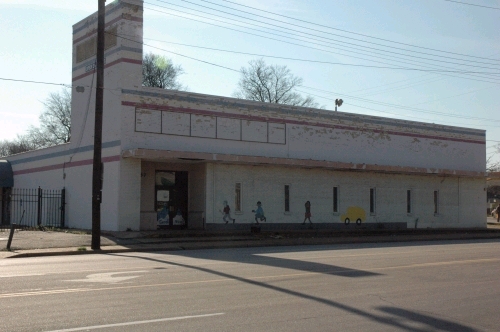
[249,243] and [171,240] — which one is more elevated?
[171,240]

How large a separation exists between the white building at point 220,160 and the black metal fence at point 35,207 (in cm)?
64

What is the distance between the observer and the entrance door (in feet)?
107

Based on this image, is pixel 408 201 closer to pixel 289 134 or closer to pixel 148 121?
pixel 289 134

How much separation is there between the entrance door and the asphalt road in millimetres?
14560

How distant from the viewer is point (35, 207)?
123 feet

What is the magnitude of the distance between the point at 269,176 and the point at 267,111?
3580mm

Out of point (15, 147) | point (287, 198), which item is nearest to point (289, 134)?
point (287, 198)

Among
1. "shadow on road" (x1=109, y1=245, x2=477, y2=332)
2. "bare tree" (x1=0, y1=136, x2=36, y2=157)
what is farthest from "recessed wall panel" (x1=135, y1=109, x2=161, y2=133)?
"bare tree" (x1=0, y1=136, x2=36, y2=157)

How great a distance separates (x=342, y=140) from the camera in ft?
123

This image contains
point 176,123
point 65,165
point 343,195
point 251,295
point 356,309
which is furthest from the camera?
point 343,195

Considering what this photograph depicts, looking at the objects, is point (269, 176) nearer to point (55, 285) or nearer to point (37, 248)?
point (37, 248)

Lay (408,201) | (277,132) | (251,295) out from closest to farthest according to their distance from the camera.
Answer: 1. (251,295)
2. (277,132)
3. (408,201)

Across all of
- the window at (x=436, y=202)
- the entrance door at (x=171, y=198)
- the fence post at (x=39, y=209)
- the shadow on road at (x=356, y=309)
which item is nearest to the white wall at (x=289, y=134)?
the window at (x=436, y=202)

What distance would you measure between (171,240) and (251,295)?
15564 millimetres
